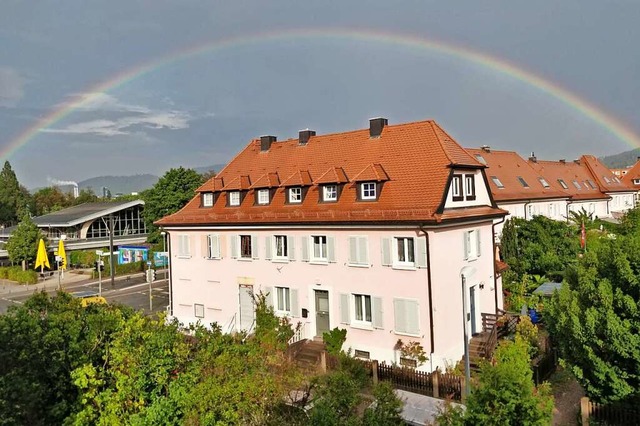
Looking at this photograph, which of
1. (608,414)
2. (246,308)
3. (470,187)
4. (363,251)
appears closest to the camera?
(608,414)

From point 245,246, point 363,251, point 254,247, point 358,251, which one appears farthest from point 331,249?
A: point 245,246

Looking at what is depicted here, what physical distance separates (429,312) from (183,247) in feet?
50.5

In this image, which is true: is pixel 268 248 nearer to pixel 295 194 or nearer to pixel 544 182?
pixel 295 194

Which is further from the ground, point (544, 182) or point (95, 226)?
point (544, 182)

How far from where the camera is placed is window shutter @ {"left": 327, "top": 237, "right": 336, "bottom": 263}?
2266 cm

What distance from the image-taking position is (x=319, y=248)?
2341 centimetres

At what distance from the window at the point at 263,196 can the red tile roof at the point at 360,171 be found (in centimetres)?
35

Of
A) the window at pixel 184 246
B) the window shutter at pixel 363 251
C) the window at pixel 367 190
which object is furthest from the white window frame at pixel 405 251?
the window at pixel 184 246

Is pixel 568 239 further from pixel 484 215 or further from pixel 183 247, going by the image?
pixel 183 247

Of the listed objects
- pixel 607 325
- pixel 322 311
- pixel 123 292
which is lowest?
pixel 123 292

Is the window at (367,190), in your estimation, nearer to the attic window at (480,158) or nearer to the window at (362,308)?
the window at (362,308)

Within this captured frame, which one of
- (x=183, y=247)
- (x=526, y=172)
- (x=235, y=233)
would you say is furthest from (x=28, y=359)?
(x=526, y=172)

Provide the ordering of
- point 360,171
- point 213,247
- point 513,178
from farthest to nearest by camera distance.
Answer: point 513,178, point 213,247, point 360,171

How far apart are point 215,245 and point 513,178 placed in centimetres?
2982
